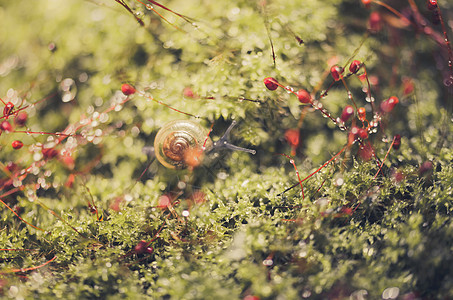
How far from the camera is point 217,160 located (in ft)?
4.54

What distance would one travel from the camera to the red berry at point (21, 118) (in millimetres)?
1412

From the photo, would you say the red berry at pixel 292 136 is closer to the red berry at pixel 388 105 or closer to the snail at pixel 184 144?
the snail at pixel 184 144

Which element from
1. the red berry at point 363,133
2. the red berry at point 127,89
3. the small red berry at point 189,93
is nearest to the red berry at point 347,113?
the red berry at point 363,133

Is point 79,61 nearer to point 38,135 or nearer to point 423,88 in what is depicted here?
point 38,135

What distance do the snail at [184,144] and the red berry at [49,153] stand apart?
49cm

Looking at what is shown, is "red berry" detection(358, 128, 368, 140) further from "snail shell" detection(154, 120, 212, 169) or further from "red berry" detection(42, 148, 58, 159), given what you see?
"red berry" detection(42, 148, 58, 159)

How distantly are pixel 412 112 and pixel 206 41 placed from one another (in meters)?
0.92

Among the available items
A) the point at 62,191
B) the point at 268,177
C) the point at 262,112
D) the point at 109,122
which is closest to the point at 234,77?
the point at 262,112

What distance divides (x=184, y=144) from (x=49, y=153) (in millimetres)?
641

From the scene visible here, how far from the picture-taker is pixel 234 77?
1357 mm

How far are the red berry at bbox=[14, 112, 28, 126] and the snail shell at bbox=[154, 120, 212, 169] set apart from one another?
2.03 feet

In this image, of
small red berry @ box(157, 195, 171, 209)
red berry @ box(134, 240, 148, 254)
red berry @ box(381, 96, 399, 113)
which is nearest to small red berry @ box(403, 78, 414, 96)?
red berry @ box(381, 96, 399, 113)

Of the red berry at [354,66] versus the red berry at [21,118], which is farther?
the red berry at [21,118]

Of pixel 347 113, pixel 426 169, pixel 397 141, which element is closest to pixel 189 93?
pixel 347 113
